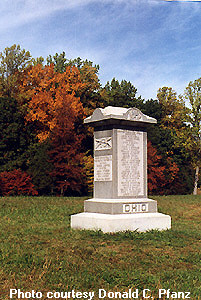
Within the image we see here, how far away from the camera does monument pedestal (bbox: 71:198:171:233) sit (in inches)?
401

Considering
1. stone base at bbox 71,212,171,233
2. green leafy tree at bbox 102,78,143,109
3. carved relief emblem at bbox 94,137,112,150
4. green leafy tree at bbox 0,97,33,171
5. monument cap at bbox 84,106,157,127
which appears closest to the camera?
stone base at bbox 71,212,171,233

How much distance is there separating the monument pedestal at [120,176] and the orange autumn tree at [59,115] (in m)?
15.0

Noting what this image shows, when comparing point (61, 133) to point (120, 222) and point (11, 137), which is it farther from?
point (120, 222)

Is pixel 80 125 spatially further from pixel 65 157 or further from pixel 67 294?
pixel 67 294

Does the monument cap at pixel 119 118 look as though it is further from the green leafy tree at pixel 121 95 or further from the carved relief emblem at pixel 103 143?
the green leafy tree at pixel 121 95

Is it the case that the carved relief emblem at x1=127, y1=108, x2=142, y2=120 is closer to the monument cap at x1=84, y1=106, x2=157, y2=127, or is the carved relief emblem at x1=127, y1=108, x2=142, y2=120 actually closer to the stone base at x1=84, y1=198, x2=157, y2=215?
the monument cap at x1=84, y1=106, x2=157, y2=127

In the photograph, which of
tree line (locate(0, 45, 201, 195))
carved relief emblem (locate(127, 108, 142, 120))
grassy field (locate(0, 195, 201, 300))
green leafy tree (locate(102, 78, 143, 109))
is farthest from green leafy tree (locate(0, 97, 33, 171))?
carved relief emblem (locate(127, 108, 142, 120))

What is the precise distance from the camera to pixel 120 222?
1014 centimetres

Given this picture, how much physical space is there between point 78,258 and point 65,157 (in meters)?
19.1

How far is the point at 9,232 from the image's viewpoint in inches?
397

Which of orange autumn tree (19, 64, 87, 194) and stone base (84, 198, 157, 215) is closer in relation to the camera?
stone base (84, 198, 157, 215)

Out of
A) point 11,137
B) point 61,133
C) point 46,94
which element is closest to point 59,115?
point 61,133

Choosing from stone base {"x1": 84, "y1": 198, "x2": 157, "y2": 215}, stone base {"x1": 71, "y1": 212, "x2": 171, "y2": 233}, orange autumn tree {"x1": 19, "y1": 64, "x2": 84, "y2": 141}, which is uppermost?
orange autumn tree {"x1": 19, "y1": 64, "x2": 84, "y2": 141}

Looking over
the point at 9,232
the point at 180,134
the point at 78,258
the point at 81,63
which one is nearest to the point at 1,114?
the point at 81,63
